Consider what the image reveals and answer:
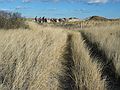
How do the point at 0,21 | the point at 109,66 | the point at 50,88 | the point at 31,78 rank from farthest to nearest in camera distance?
the point at 0,21
the point at 109,66
the point at 50,88
the point at 31,78

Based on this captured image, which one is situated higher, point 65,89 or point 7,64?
point 7,64

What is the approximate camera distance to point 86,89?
670 centimetres

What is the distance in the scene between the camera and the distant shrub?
2389 centimetres

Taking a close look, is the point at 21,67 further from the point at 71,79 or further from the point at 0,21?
the point at 0,21

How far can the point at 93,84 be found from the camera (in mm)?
6738

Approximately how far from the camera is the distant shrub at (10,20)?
23.9m

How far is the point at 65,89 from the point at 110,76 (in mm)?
1947

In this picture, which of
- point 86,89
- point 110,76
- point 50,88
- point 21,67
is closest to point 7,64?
point 21,67

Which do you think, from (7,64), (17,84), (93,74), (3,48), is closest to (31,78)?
(17,84)

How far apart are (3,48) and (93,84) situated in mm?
2913

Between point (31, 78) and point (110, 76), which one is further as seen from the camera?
point (110, 76)

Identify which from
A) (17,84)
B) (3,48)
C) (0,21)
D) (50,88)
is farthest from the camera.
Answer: (0,21)

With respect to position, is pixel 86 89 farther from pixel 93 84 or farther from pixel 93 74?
pixel 93 74

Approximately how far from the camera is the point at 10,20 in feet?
82.2
